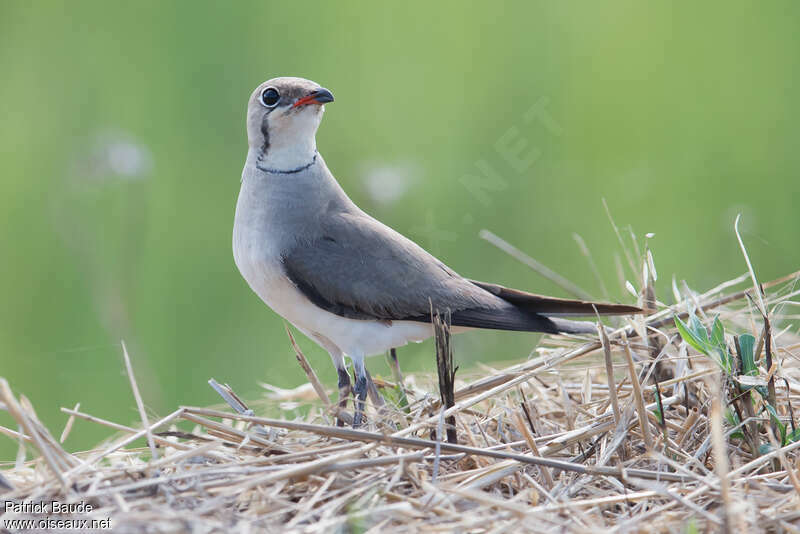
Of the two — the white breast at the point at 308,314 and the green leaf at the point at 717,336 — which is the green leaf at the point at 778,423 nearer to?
the green leaf at the point at 717,336

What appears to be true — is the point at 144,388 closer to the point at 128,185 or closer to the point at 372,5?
the point at 128,185

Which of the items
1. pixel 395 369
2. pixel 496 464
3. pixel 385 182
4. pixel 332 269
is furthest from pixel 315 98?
pixel 496 464

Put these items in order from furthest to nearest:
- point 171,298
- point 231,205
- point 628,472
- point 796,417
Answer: point 231,205 → point 171,298 → point 796,417 → point 628,472

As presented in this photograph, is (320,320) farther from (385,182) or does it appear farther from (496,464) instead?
(385,182)

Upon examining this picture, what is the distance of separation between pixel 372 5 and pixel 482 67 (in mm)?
1064

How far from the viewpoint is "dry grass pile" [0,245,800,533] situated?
2166 millimetres

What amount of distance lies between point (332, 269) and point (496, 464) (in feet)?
3.91

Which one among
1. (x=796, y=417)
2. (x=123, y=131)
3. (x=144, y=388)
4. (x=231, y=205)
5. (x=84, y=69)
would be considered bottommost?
(x=144, y=388)

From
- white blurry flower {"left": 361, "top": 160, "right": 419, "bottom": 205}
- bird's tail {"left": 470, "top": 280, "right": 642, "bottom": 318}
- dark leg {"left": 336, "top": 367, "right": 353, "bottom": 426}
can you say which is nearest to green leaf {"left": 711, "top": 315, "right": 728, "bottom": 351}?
bird's tail {"left": 470, "top": 280, "right": 642, "bottom": 318}

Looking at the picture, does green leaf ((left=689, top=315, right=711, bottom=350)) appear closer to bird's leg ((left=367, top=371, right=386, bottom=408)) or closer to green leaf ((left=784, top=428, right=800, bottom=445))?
green leaf ((left=784, top=428, right=800, bottom=445))

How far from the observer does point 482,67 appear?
267 inches

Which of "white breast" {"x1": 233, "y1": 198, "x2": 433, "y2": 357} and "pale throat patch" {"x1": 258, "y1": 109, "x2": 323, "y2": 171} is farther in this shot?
"pale throat patch" {"x1": 258, "y1": 109, "x2": 323, "y2": 171}

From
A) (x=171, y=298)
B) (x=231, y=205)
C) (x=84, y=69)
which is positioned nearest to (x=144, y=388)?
(x=171, y=298)

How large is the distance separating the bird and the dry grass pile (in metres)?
0.38
